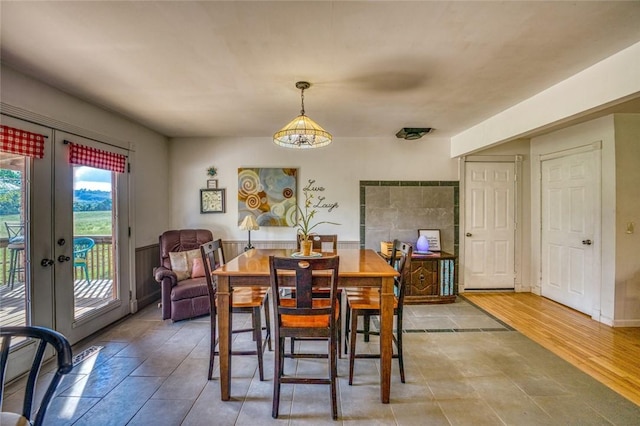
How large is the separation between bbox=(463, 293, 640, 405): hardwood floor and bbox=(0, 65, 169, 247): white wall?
15.2 feet

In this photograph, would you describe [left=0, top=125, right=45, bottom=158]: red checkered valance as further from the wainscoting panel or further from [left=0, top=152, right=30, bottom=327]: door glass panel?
the wainscoting panel

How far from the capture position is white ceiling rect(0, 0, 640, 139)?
163 centimetres

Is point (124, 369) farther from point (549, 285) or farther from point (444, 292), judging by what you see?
point (549, 285)

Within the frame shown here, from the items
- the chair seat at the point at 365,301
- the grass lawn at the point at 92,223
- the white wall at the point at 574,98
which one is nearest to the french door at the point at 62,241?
the grass lawn at the point at 92,223

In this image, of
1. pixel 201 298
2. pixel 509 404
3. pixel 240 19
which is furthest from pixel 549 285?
pixel 240 19

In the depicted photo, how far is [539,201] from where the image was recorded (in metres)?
4.39

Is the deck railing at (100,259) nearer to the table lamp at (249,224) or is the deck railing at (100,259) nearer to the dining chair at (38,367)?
the table lamp at (249,224)

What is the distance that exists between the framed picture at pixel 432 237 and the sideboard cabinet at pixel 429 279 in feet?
1.19

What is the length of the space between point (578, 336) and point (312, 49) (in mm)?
3732

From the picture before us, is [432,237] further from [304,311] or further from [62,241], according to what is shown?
[62,241]

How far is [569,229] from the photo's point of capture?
3.90m

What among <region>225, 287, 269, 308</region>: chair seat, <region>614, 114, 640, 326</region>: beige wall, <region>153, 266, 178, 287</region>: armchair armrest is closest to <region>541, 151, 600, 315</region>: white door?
<region>614, 114, 640, 326</region>: beige wall

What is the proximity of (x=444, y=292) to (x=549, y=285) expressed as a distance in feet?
5.06

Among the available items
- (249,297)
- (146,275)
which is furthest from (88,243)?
(249,297)
